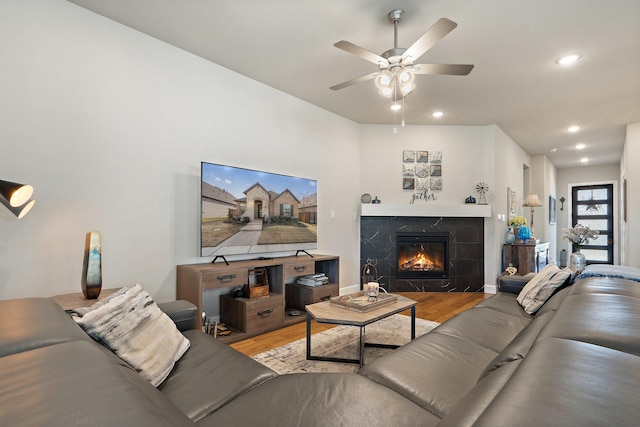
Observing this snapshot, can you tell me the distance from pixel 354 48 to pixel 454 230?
3913 mm

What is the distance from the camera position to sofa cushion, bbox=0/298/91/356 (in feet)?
3.00

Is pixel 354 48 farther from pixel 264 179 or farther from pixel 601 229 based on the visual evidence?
pixel 601 229

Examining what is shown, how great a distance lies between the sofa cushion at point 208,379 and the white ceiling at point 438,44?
2.38m

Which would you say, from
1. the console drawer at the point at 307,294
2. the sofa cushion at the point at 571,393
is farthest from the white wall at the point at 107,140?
the sofa cushion at the point at 571,393

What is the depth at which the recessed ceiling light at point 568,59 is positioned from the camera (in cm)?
312

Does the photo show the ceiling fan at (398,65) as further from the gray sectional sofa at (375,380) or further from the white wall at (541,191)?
the white wall at (541,191)

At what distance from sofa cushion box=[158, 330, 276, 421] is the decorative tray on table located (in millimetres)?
1052

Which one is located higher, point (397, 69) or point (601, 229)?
point (397, 69)

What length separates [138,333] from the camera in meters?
1.47

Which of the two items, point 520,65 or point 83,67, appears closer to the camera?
point 83,67

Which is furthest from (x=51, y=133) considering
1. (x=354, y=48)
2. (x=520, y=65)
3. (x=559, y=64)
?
(x=559, y=64)

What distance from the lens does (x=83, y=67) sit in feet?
8.21

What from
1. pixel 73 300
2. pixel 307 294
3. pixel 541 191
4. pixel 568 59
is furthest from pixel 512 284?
pixel 541 191

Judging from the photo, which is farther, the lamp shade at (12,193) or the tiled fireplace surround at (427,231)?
the tiled fireplace surround at (427,231)
